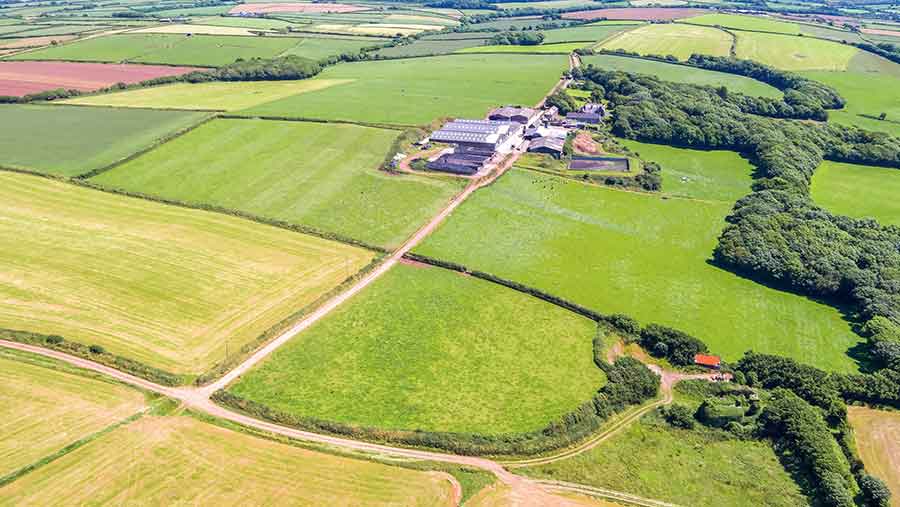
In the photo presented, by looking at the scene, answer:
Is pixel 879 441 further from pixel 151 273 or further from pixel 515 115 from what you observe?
pixel 515 115

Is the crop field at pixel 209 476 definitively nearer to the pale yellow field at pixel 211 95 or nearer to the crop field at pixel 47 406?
the crop field at pixel 47 406

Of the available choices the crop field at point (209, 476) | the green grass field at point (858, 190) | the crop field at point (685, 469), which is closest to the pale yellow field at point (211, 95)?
the crop field at point (209, 476)

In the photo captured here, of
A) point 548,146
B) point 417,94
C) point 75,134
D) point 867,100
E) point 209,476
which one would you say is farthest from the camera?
point 867,100

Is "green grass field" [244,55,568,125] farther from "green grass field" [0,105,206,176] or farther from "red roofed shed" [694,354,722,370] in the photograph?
"red roofed shed" [694,354,722,370]

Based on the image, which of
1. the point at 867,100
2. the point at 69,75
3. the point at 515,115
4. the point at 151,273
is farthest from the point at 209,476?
the point at 867,100

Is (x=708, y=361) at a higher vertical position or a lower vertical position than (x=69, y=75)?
lower

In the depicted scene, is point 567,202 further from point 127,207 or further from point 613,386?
point 127,207

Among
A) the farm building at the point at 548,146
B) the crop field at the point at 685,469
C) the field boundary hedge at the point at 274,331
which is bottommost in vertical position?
the crop field at the point at 685,469

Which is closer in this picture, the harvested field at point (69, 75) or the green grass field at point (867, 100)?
the harvested field at point (69, 75)
